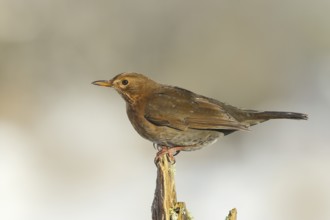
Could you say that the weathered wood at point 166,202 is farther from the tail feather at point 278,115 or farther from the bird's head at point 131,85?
the tail feather at point 278,115

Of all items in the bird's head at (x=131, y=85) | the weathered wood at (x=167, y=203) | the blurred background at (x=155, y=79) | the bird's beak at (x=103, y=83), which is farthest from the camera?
the blurred background at (x=155, y=79)

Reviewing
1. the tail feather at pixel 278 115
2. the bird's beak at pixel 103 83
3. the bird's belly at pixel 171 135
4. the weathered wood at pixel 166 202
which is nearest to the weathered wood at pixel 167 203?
the weathered wood at pixel 166 202

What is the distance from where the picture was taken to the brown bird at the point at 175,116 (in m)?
6.19

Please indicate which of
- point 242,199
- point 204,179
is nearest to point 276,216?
point 242,199

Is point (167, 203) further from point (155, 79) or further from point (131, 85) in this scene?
point (155, 79)

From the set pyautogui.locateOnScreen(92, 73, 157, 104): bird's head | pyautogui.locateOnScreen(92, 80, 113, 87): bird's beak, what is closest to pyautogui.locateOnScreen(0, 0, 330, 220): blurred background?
pyautogui.locateOnScreen(92, 73, 157, 104): bird's head

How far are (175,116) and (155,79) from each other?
19.3 ft

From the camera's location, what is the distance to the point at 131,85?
6.31 meters

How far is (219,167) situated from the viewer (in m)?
10.8

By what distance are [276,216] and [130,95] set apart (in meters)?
4.23

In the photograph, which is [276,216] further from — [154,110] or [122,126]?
[154,110]

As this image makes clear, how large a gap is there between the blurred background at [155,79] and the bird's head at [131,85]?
3589 millimetres

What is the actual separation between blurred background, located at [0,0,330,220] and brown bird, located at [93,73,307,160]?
339cm

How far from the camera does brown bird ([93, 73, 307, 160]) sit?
6.19 meters
